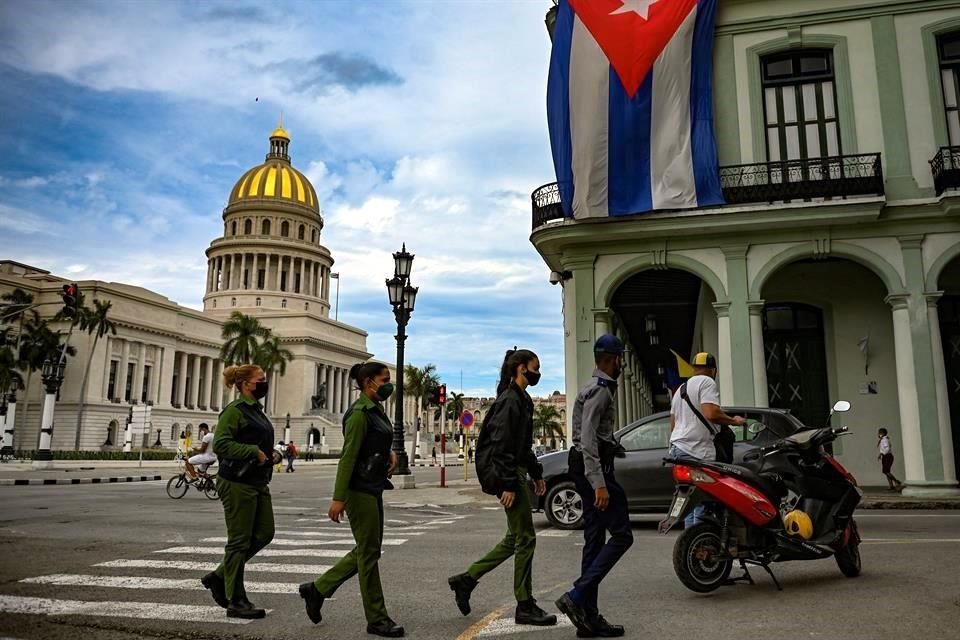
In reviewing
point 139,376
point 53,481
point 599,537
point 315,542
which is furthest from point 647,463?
point 139,376

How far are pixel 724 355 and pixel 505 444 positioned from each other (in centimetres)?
1279

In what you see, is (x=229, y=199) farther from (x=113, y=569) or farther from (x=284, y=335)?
(x=113, y=569)

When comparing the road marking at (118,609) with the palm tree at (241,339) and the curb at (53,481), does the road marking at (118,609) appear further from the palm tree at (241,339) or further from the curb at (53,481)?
the palm tree at (241,339)

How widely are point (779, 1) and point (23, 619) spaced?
18.8m

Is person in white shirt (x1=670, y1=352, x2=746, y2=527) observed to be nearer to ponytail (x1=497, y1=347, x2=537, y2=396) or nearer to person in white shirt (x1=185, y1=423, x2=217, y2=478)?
ponytail (x1=497, y1=347, x2=537, y2=396)

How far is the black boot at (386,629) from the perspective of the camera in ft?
15.8

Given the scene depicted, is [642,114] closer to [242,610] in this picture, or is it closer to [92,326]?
[242,610]

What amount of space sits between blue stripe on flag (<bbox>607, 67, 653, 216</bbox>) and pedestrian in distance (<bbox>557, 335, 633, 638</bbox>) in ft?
40.6

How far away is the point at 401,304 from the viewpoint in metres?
21.3

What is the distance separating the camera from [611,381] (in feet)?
17.0

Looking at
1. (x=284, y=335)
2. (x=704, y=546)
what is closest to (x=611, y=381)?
(x=704, y=546)

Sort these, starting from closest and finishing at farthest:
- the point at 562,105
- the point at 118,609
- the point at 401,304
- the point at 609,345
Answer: the point at 609,345 < the point at 118,609 < the point at 562,105 < the point at 401,304

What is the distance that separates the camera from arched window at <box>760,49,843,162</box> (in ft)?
57.1

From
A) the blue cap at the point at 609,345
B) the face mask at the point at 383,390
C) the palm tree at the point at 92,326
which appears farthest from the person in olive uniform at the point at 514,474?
the palm tree at the point at 92,326
